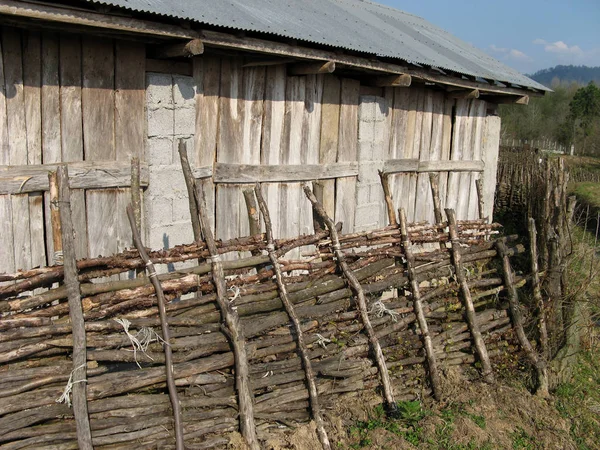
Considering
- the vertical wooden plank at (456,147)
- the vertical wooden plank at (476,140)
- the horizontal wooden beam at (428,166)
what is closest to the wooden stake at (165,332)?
the horizontal wooden beam at (428,166)

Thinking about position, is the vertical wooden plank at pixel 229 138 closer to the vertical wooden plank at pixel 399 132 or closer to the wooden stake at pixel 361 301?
the wooden stake at pixel 361 301

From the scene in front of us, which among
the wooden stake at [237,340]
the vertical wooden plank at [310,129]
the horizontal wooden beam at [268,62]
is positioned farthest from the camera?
the vertical wooden plank at [310,129]

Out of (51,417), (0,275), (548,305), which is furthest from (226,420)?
(548,305)

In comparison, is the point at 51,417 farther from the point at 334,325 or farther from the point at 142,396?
the point at 334,325

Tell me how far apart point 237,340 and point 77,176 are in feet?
5.78

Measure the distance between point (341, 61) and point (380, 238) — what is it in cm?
177

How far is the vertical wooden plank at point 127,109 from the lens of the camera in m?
4.78

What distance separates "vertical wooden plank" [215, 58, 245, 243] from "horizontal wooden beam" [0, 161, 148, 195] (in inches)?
35.7

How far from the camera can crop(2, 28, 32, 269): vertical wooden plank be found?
4.18 meters

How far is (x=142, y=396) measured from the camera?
12.6 ft

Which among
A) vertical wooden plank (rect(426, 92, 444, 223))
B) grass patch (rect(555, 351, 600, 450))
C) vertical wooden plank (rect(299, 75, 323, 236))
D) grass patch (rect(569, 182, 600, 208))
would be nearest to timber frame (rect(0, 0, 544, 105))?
vertical wooden plank (rect(299, 75, 323, 236))

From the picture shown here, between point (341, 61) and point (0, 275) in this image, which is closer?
point (0, 275)

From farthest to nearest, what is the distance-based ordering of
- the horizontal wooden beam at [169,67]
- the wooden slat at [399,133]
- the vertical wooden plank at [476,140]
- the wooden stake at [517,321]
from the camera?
1. the vertical wooden plank at [476,140]
2. the wooden slat at [399,133]
3. the wooden stake at [517,321]
4. the horizontal wooden beam at [169,67]

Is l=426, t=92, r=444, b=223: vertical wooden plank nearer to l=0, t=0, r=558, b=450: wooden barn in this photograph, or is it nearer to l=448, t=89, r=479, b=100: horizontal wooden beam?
l=448, t=89, r=479, b=100: horizontal wooden beam
